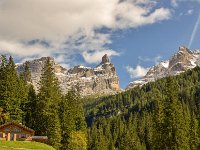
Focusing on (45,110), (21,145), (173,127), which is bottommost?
(21,145)

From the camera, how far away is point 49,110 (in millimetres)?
85750

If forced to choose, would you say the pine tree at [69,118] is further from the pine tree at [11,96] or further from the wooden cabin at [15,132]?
the wooden cabin at [15,132]

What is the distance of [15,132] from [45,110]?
1080 cm

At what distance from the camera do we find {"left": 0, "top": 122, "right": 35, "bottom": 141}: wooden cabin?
7532cm

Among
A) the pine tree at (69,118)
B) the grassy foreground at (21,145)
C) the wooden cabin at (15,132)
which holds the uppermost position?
the pine tree at (69,118)

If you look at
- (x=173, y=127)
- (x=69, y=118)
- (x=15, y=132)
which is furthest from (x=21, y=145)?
(x=69, y=118)

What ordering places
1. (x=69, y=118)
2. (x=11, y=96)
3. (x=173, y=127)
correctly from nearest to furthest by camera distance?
(x=173, y=127)
(x=11, y=96)
(x=69, y=118)

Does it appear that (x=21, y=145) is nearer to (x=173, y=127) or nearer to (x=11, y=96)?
(x=11, y=96)

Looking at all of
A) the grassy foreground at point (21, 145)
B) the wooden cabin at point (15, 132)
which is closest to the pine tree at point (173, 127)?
the grassy foreground at point (21, 145)

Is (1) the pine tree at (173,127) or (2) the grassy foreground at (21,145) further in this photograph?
(1) the pine tree at (173,127)

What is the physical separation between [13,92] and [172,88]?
3554 centimetres

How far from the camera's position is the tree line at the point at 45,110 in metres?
82.7

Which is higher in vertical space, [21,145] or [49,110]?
[49,110]

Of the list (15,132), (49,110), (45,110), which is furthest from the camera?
(49,110)
